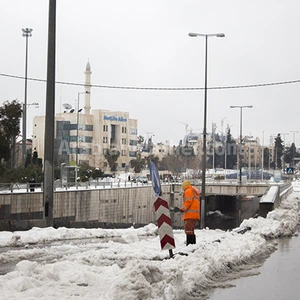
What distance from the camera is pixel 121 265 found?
11.4 metres

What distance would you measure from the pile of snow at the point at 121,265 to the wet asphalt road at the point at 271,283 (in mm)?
282

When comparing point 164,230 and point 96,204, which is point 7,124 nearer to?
point 96,204

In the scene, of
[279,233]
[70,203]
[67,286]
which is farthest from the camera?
[70,203]

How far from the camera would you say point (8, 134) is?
3778cm

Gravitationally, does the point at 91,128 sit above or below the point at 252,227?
above

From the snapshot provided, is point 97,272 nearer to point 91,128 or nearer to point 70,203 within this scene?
point 70,203

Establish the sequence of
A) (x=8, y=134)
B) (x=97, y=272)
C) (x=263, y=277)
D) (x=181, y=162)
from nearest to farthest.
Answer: (x=97, y=272) < (x=263, y=277) < (x=8, y=134) < (x=181, y=162)

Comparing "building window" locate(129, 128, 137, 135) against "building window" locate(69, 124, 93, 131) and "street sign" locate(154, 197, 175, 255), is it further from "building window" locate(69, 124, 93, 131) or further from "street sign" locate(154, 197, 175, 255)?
"street sign" locate(154, 197, 175, 255)

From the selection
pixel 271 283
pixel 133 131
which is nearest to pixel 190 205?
pixel 271 283

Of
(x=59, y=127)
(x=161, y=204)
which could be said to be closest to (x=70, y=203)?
(x=161, y=204)

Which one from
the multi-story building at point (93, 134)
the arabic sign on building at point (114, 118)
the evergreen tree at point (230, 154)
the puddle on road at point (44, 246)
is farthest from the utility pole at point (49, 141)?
the evergreen tree at point (230, 154)

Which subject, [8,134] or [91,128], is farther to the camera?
[91,128]

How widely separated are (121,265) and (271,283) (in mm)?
2699

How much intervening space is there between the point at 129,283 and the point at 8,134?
30.9 meters
